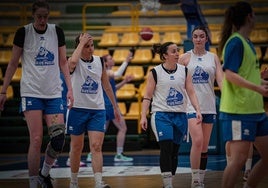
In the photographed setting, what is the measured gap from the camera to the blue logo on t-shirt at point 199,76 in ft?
28.8

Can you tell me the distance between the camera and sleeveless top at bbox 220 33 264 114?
230 inches

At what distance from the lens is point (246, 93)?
5836 millimetres

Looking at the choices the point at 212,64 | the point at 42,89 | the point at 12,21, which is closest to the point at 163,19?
the point at 12,21

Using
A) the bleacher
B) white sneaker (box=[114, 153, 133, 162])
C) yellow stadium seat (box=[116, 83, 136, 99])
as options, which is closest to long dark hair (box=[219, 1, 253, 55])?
white sneaker (box=[114, 153, 133, 162])

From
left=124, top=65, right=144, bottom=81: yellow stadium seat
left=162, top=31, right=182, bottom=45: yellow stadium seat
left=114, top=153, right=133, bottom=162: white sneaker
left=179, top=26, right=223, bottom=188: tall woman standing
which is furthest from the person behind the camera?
left=162, top=31, right=182, bottom=45: yellow stadium seat

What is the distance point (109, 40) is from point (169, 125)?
450 inches

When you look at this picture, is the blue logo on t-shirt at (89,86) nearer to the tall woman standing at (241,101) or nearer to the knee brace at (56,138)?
the knee brace at (56,138)

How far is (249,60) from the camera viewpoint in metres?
5.86

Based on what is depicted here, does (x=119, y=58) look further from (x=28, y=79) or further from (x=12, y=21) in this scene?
(x=28, y=79)

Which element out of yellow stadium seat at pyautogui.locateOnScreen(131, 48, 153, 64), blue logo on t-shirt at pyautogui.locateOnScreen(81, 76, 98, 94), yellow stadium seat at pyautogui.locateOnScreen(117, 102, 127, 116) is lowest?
yellow stadium seat at pyautogui.locateOnScreen(117, 102, 127, 116)

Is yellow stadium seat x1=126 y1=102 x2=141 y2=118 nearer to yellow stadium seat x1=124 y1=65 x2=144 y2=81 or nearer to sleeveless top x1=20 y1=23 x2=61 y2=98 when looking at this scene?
yellow stadium seat x1=124 y1=65 x2=144 y2=81

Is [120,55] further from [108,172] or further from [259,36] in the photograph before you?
[108,172]

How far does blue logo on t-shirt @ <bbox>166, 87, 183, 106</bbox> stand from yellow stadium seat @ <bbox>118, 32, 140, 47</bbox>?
427 inches

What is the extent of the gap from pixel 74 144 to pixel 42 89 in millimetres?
934
